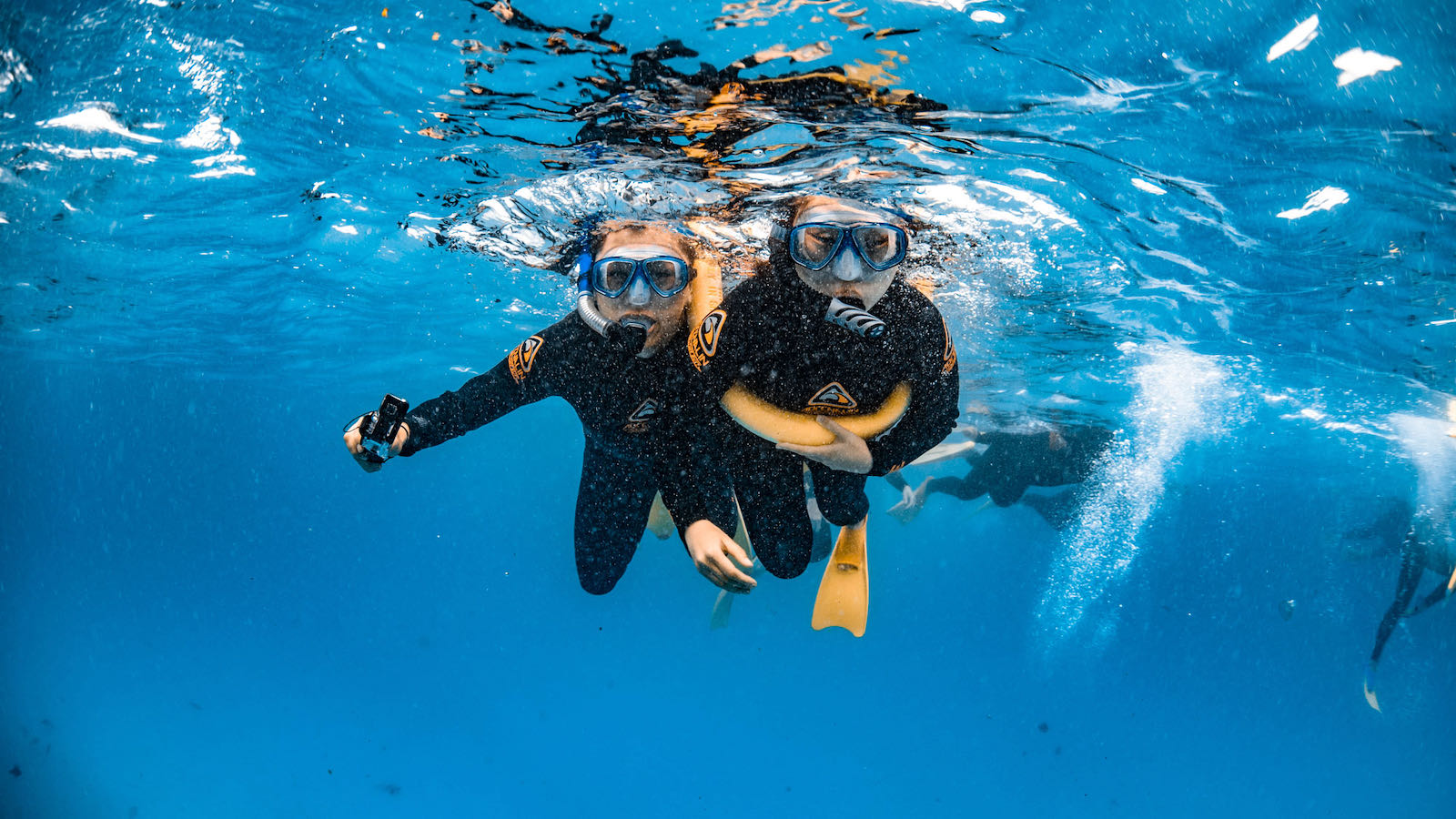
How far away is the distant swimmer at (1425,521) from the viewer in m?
14.8

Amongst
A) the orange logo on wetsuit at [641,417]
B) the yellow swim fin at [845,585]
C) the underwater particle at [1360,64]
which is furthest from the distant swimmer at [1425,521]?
the orange logo on wetsuit at [641,417]

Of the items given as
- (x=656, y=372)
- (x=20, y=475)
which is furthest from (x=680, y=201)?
(x=20, y=475)

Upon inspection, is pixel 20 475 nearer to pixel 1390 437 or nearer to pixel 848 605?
pixel 848 605

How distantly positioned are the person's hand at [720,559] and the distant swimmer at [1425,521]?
46.5 feet

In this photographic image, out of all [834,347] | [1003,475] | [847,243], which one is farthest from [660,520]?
[1003,475]

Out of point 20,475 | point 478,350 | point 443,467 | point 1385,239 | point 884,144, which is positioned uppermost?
point 884,144

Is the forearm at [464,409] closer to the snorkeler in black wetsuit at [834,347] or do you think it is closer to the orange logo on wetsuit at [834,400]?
the snorkeler in black wetsuit at [834,347]

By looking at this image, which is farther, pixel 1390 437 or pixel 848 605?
pixel 1390 437

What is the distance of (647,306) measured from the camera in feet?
17.9

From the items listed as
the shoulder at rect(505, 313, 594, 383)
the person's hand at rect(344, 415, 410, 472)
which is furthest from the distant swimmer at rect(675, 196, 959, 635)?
the person's hand at rect(344, 415, 410, 472)

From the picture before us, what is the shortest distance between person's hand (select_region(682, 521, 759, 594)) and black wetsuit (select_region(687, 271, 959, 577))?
30.0 inches

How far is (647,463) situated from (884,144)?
3.75 metres

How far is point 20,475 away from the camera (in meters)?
85.1

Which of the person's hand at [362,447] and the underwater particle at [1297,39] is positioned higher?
the underwater particle at [1297,39]
